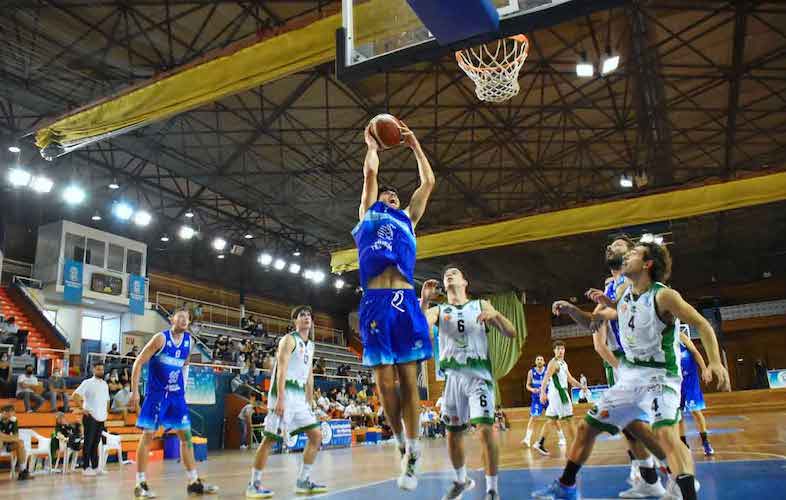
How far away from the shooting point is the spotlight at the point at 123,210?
22.0 m

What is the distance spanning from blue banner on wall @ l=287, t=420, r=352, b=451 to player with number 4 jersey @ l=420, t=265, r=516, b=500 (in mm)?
13771

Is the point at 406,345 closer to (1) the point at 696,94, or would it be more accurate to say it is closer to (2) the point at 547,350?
→ (1) the point at 696,94

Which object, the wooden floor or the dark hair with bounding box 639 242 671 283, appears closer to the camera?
the dark hair with bounding box 639 242 671 283

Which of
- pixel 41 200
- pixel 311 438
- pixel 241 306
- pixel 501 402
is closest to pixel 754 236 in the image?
pixel 501 402

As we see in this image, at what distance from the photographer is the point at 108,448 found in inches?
505

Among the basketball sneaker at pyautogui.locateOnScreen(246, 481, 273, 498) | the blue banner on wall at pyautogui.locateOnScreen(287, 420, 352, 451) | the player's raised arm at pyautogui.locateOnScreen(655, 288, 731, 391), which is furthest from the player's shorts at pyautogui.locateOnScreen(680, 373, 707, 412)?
the blue banner on wall at pyautogui.locateOnScreen(287, 420, 352, 451)

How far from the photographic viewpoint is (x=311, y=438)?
6.63m

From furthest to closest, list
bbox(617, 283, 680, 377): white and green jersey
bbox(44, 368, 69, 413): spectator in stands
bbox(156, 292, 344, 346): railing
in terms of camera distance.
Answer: bbox(156, 292, 344, 346): railing < bbox(44, 368, 69, 413): spectator in stands < bbox(617, 283, 680, 377): white and green jersey

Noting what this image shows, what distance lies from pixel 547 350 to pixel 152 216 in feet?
77.1

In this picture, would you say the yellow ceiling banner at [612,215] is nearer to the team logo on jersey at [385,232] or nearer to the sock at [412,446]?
the team logo on jersey at [385,232]

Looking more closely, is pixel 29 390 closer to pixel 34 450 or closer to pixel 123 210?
pixel 34 450

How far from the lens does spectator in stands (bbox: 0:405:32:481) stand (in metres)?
10.6

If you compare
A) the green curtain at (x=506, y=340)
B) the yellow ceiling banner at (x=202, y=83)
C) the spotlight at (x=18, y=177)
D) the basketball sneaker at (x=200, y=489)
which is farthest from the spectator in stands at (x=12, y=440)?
the green curtain at (x=506, y=340)

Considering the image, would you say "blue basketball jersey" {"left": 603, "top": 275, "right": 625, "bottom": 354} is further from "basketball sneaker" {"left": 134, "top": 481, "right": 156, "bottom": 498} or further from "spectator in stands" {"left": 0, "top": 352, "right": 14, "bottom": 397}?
"spectator in stands" {"left": 0, "top": 352, "right": 14, "bottom": 397}
